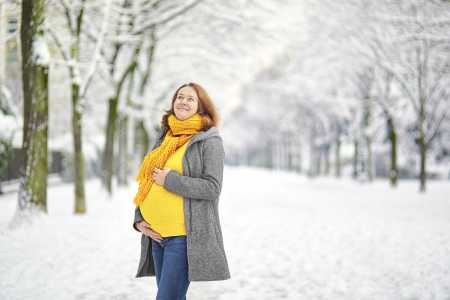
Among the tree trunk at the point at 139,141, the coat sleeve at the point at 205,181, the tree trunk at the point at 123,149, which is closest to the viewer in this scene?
the coat sleeve at the point at 205,181

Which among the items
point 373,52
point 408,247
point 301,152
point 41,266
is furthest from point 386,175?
point 41,266

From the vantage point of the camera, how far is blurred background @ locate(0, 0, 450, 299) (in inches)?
247

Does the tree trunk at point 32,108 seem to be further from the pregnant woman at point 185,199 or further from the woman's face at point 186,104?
the woman's face at point 186,104

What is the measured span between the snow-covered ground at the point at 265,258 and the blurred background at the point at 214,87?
59 millimetres

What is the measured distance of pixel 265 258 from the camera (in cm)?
519

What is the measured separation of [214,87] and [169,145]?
19.0 m

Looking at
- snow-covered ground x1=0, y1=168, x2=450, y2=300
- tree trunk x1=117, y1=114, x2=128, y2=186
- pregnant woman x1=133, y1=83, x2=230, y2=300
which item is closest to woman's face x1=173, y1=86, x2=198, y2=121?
pregnant woman x1=133, y1=83, x2=230, y2=300

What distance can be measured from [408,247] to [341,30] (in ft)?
37.9

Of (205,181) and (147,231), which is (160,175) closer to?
(205,181)

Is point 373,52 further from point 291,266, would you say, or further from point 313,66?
point 291,266

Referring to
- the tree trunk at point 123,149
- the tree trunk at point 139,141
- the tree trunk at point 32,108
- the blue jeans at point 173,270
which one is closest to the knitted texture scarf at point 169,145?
the blue jeans at point 173,270

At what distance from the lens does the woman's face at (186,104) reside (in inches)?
87.7

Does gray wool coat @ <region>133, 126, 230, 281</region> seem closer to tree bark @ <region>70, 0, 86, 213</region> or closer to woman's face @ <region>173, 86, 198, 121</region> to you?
woman's face @ <region>173, 86, 198, 121</region>

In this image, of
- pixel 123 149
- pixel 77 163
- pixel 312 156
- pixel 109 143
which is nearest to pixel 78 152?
pixel 77 163
